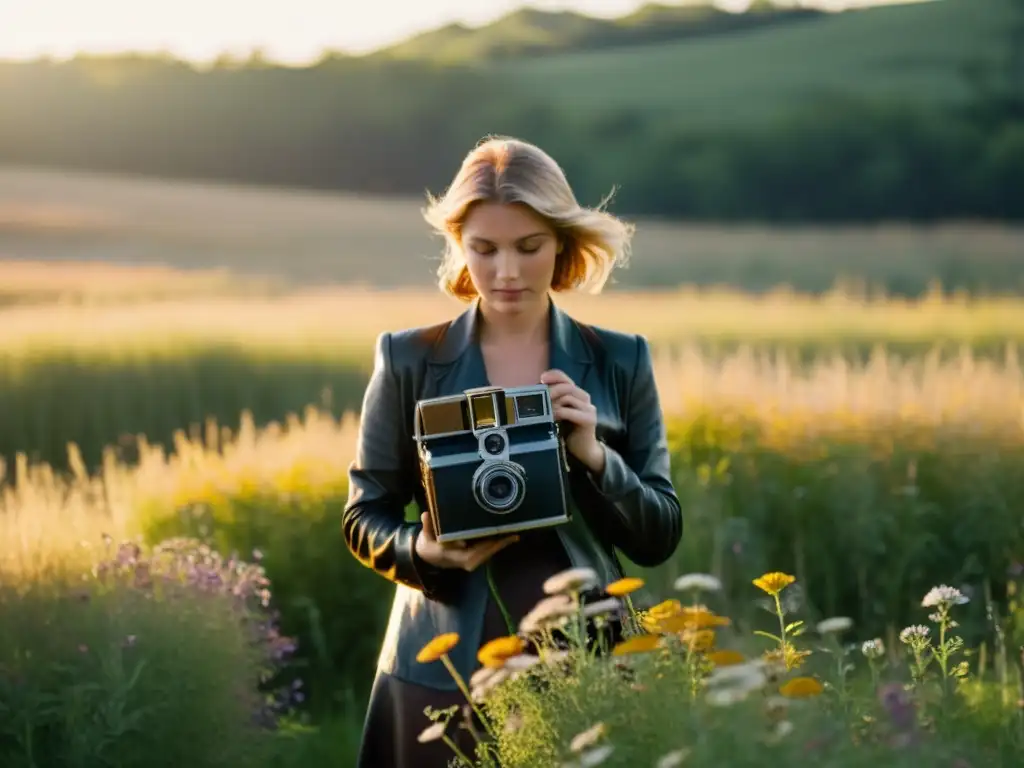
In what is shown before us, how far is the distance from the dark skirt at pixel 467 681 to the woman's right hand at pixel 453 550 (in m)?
0.10

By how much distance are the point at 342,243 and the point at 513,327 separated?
2266cm

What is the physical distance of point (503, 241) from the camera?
310 cm

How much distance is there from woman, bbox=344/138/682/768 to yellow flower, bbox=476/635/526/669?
0.62ft

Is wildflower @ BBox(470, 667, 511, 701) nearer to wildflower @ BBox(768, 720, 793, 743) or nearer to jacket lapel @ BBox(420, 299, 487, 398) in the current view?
wildflower @ BBox(768, 720, 793, 743)

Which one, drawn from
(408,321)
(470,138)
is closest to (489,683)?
(408,321)

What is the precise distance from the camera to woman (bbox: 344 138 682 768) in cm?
309

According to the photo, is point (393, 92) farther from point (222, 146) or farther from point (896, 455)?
point (896, 455)

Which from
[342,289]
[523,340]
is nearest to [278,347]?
[342,289]

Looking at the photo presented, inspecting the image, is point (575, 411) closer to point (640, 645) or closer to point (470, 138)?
point (640, 645)

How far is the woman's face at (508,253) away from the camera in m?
3.09

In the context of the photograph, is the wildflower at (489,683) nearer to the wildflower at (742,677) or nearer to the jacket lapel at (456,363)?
the wildflower at (742,677)

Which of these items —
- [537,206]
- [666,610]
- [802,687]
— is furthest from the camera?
[537,206]

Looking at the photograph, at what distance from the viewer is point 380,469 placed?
3.20 meters

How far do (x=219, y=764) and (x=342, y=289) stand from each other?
12942 millimetres
